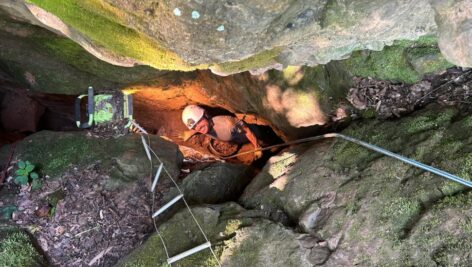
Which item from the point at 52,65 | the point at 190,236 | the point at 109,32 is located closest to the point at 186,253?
the point at 190,236

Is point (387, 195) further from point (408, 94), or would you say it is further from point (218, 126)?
point (218, 126)

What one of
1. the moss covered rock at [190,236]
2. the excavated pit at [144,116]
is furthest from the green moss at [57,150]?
the moss covered rock at [190,236]

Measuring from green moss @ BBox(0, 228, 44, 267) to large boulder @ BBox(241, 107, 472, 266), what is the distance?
268 centimetres

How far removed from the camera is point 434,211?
3.41 metres

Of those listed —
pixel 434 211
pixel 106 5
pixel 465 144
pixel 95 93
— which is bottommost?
pixel 434 211

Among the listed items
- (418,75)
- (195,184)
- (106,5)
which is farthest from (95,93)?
(418,75)

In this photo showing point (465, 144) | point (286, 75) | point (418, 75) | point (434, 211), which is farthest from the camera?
point (286, 75)

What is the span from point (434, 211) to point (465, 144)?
748 millimetres

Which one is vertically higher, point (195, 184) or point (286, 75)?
point (286, 75)

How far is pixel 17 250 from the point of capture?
15.5ft

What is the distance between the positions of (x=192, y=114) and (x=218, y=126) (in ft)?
2.42

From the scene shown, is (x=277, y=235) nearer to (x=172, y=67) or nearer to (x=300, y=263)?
(x=300, y=263)

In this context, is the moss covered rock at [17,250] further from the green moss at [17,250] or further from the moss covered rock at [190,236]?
the moss covered rock at [190,236]

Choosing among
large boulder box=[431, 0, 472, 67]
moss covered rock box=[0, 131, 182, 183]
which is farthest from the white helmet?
large boulder box=[431, 0, 472, 67]
